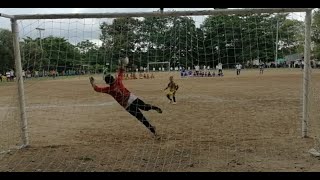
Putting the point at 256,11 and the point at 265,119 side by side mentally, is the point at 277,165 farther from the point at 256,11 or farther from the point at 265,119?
the point at 265,119

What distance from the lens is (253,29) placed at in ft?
30.0

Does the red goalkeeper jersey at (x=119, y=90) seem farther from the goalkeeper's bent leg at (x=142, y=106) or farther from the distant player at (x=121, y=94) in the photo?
the goalkeeper's bent leg at (x=142, y=106)

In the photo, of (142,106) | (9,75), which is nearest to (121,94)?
(142,106)

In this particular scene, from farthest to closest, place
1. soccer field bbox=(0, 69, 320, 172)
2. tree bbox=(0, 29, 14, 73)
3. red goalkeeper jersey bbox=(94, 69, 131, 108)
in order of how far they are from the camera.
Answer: tree bbox=(0, 29, 14, 73) → red goalkeeper jersey bbox=(94, 69, 131, 108) → soccer field bbox=(0, 69, 320, 172)

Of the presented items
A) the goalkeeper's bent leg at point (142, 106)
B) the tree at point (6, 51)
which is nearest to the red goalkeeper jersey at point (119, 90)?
the goalkeeper's bent leg at point (142, 106)

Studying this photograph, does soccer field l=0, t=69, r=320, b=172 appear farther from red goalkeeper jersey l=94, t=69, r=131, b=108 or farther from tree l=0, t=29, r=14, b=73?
tree l=0, t=29, r=14, b=73

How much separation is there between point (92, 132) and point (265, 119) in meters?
4.64

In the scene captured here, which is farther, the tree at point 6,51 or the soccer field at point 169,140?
the tree at point 6,51

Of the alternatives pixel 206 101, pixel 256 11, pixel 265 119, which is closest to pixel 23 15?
pixel 256 11

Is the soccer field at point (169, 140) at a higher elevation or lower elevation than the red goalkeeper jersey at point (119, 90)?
lower

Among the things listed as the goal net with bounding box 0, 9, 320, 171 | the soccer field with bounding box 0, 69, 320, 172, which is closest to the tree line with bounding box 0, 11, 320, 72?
the goal net with bounding box 0, 9, 320, 171

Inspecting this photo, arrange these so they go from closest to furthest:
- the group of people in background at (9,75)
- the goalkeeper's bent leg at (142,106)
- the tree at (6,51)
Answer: the goalkeeper's bent leg at (142,106)
the tree at (6,51)
the group of people in background at (9,75)

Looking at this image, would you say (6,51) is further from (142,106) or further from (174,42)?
(142,106)

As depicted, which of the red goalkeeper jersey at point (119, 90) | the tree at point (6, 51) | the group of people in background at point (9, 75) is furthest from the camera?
the group of people in background at point (9, 75)
